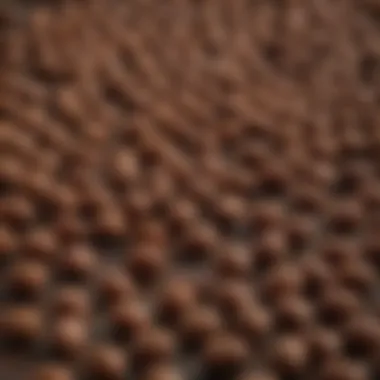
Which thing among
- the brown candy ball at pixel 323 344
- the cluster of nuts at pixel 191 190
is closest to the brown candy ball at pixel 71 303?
the cluster of nuts at pixel 191 190

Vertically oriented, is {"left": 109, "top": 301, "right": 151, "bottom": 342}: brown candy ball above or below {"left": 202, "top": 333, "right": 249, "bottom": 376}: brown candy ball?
above

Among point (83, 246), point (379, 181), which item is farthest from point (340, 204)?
point (83, 246)

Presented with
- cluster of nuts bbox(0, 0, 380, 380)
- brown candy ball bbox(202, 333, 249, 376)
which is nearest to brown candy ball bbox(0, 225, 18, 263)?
cluster of nuts bbox(0, 0, 380, 380)

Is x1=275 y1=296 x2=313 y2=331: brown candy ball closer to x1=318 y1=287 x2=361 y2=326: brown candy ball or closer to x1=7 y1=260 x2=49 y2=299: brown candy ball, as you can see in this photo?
x1=318 y1=287 x2=361 y2=326: brown candy ball

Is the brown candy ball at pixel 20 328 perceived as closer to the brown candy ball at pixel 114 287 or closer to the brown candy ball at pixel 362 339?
the brown candy ball at pixel 114 287

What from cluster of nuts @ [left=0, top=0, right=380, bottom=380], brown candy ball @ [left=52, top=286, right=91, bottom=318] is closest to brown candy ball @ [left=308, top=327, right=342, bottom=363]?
cluster of nuts @ [left=0, top=0, right=380, bottom=380]

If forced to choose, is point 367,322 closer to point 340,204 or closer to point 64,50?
point 340,204

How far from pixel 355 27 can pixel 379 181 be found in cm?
15

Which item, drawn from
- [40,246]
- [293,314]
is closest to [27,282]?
[40,246]

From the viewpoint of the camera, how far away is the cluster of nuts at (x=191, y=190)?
1.14 feet

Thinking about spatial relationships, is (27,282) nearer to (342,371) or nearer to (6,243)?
(6,243)

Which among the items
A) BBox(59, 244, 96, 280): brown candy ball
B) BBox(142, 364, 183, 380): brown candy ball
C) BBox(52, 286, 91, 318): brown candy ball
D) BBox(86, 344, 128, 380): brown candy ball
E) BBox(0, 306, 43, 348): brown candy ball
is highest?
BBox(59, 244, 96, 280): brown candy ball

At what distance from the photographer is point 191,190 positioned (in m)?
0.41

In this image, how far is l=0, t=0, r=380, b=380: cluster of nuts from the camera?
0.35 m
